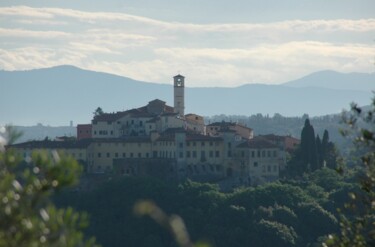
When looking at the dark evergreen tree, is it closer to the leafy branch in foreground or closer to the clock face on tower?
the clock face on tower

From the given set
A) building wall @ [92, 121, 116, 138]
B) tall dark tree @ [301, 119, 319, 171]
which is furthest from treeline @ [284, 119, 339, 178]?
building wall @ [92, 121, 116, 138]

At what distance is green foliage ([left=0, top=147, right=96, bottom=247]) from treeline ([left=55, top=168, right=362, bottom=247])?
4887 cm

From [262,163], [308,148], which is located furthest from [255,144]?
[308,148]

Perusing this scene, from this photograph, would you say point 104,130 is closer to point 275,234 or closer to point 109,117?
point 109,117

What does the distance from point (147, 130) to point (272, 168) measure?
7.81 meters

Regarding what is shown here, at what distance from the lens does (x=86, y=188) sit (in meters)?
67.9

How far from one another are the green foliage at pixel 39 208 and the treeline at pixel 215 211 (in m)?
48.9

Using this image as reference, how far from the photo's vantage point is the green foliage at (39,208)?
31.1 feet

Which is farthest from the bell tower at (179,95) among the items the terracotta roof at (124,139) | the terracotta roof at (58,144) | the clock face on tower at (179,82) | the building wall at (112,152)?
the terracotta roof at (58,144)

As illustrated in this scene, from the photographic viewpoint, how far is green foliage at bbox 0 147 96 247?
9484mm

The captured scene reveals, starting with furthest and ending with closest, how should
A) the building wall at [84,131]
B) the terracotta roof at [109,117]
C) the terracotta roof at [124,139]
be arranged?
the building wall at [84,131], the terracotta roof at [109,117], the terracotta roof at [124,139]

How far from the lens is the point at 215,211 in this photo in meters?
63.7

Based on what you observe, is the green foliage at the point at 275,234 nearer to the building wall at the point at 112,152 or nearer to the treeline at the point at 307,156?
the treeline at the point at 307,156

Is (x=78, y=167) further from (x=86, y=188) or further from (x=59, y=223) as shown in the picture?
(x=86, y=188)
